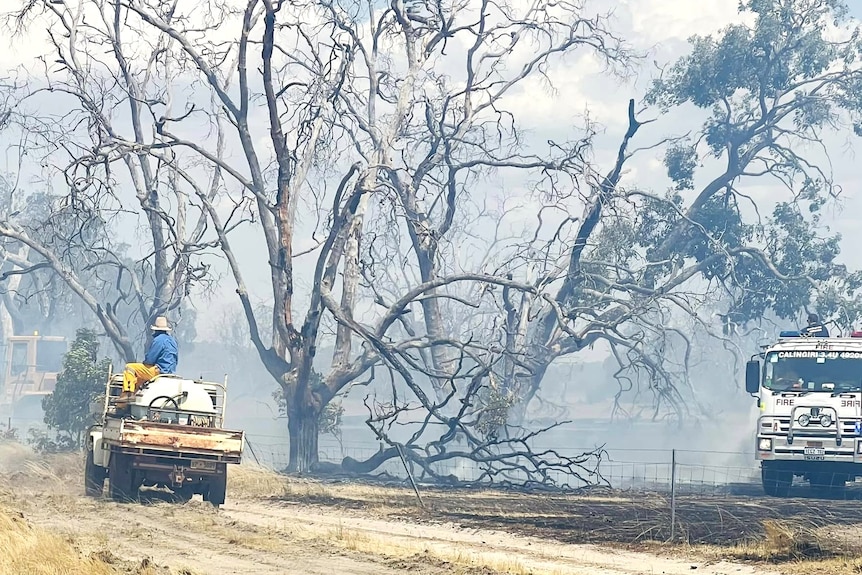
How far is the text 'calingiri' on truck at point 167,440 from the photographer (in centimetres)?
2009

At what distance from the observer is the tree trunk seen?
34.1 meters

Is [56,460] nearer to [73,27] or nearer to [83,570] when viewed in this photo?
[73,27]

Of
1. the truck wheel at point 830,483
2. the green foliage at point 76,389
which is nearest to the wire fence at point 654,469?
the truck wheel at point 830,483

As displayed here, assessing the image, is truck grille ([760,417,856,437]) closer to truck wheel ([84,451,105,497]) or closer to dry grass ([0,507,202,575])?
truck wheel ([84,451,105,497])

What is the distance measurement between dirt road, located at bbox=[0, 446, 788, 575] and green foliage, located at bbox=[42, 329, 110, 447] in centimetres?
1408

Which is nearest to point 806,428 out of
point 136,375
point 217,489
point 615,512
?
point 615,512

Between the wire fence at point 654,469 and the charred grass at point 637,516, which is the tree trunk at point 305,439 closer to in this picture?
the wire fence at point 654,469

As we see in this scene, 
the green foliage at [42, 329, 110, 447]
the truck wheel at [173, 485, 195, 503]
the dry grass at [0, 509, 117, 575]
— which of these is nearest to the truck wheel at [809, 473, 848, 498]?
the truck wheel at [173, 485, 195, 503]

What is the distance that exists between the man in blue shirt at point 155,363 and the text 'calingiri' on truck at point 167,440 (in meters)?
0.18

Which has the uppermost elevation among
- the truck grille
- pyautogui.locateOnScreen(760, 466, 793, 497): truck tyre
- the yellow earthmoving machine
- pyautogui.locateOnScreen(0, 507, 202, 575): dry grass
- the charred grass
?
the yellow earthmoving machine

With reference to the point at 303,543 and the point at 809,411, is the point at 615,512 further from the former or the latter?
the point at 303,543

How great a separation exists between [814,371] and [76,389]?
1958 cm

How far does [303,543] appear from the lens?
16062 millimetres

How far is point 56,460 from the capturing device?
3000 cm
